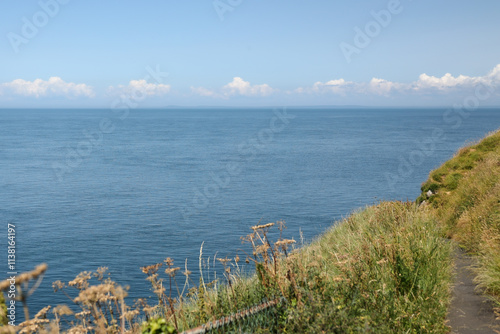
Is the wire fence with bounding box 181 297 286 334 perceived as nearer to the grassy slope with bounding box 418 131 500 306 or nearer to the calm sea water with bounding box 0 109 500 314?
the grassy slope with bounding box 418 131 500 306

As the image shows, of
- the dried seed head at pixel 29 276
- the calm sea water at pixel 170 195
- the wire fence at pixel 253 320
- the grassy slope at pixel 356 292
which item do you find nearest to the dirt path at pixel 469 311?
the grassy slope at pixel 356 292

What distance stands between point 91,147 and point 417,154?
70.8 meters

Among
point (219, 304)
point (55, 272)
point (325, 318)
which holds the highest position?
point (325, 318)

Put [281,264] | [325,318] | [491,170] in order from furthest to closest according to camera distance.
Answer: [491,170]
[281,264]
[325,318]

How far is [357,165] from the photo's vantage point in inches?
2896

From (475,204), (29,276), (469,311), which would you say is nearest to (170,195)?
(475,204)

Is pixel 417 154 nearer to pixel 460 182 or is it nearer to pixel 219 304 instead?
pixel 460 182

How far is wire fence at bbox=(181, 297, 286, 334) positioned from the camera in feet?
19.0

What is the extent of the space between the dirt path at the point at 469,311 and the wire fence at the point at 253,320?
254 cm

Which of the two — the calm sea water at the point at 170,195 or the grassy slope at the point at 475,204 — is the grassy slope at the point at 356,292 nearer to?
the grassy slope at the point at 475,204

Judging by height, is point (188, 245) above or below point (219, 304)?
below

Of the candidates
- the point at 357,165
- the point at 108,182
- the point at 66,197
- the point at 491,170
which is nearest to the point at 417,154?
the point at 357,165

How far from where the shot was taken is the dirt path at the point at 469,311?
22.1 feet

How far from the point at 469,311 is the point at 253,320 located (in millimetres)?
3485
